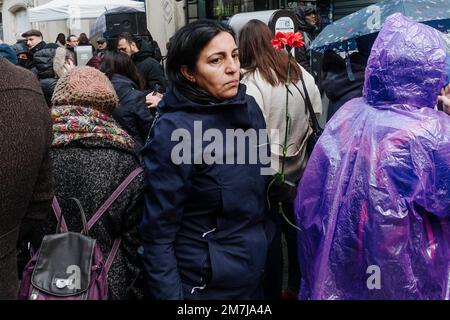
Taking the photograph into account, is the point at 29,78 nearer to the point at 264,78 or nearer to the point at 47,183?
the point at 47,183

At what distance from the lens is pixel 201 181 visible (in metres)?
1.95

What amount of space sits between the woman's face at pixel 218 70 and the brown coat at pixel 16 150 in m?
0.63

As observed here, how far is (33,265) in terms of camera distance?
5.76 ft

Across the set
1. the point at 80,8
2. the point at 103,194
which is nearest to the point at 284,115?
the point at 103,194

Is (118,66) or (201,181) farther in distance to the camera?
(118,66)

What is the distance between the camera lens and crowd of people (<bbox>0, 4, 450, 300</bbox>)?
1803 millimetres

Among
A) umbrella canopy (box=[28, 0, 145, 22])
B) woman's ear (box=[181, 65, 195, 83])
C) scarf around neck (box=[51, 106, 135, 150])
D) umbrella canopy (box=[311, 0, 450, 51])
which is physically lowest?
scarf around neck (box=[51, 106, 135, 150])

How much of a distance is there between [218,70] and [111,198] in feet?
2.12

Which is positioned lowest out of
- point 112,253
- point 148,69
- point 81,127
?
point 112,253

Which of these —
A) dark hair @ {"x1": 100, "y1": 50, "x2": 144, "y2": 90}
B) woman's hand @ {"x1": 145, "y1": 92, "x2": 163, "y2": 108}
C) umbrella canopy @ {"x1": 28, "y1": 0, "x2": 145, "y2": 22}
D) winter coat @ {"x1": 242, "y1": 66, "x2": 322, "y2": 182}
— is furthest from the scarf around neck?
umbrella canopy @ {"x1": 28, "y1": 0, "x2": 145, "y2": 22}

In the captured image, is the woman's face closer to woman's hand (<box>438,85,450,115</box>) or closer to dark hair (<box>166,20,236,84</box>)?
dark hair (<box>166,20,236,84</box>)

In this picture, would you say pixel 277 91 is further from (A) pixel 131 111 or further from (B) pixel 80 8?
(B) pixel 80 8

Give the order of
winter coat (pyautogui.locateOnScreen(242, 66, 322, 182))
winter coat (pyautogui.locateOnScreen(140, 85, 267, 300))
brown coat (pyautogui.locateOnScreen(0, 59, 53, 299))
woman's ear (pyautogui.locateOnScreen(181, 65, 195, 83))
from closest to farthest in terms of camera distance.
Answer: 1. brown coat (pyautogui.locateOnScreen(0, 59, 53, 299))
2. winter coat (pyautogui.locateOnScreen(140, 85, 267, 300))
3. woman's ear (pyautogui.locateOnScreen(181, 65, 195, 83))
4. winter coat (pyautogui.locateOnScreen(242, 66, 322, 182))
